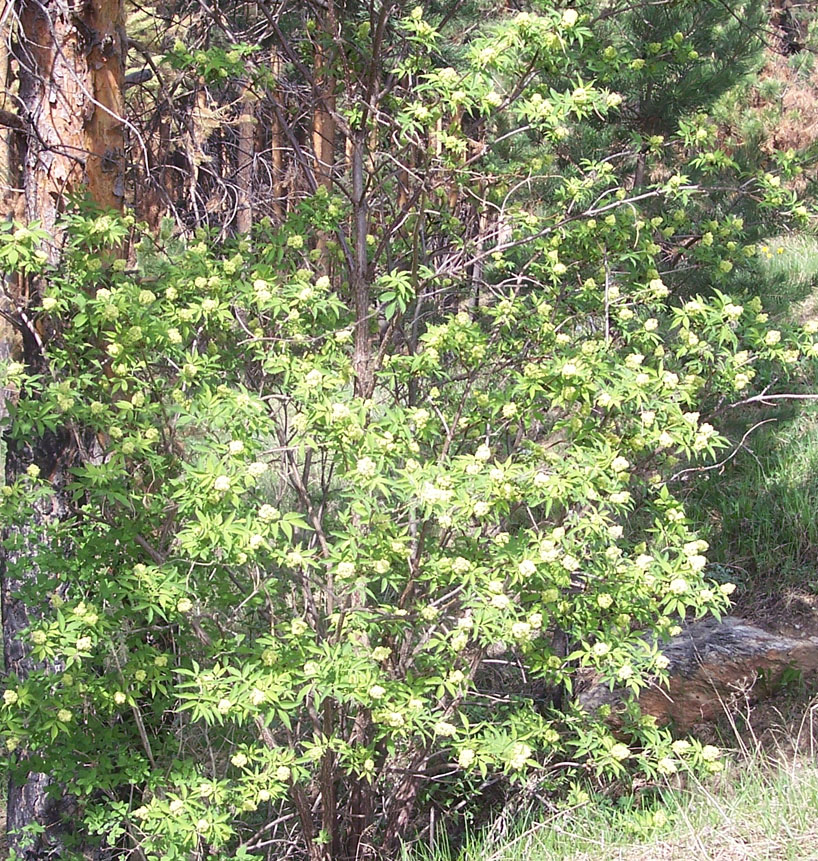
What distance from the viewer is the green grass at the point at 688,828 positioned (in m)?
2.92

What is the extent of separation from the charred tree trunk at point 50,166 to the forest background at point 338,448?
1 cm

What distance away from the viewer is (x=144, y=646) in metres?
3.34

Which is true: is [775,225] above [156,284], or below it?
above

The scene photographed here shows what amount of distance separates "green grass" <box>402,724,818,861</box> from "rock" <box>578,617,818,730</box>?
0.96m

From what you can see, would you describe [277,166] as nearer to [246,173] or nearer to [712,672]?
[246,173]

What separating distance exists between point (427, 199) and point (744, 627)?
10.1 ft

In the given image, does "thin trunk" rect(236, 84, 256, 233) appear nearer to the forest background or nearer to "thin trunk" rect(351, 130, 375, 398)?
the forest background

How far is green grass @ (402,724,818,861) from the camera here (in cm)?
292

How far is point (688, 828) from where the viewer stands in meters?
3.07

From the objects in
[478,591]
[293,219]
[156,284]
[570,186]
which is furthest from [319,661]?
[570,186]

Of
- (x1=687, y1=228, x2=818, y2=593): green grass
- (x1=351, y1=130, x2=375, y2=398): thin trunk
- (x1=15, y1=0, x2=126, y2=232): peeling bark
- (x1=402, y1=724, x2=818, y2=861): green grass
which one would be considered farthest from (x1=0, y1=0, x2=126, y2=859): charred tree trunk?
(x1=687, y1=228, x2=818, y2=593): green grass

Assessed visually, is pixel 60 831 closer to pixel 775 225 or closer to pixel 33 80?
pixel 33 80

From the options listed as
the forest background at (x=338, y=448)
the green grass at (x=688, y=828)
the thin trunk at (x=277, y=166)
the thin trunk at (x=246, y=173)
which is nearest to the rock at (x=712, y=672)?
the forest background at (x=338, y=448)

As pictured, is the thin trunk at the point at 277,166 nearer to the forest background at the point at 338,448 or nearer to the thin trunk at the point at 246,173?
the thin trunk at the point at 246,173
